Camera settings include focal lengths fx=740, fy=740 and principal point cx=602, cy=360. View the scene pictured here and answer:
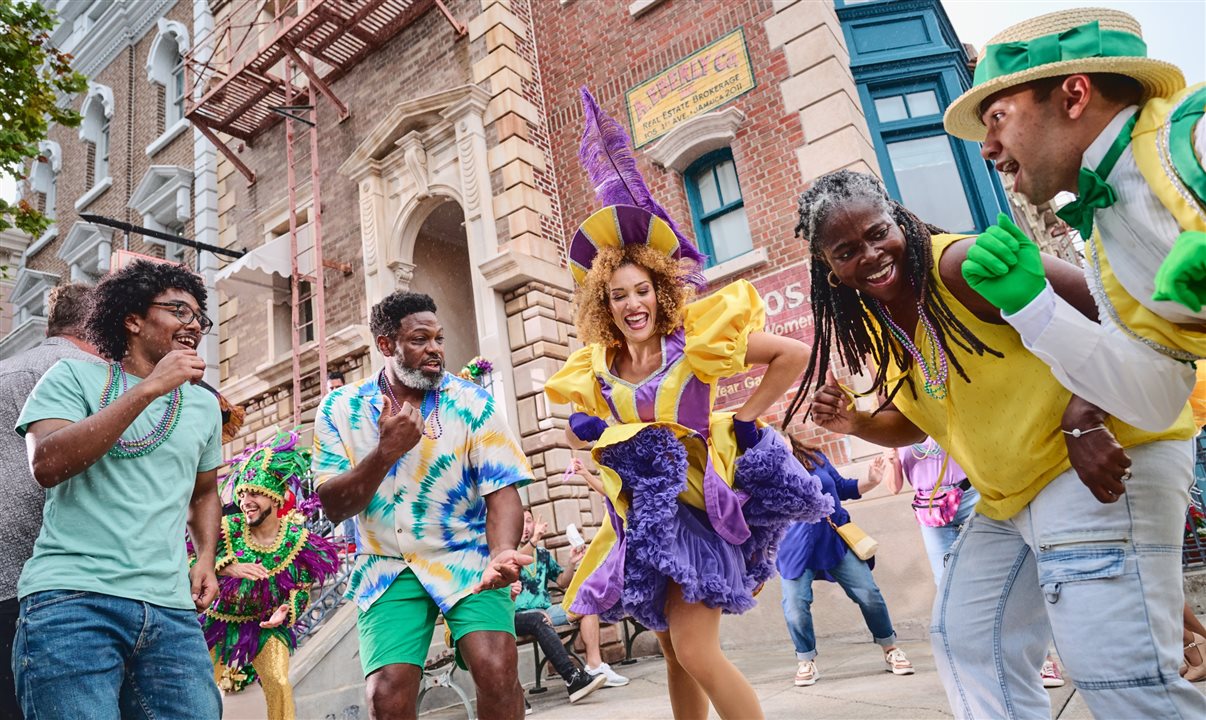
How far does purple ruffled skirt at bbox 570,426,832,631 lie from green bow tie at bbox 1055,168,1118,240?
1651 millimetres

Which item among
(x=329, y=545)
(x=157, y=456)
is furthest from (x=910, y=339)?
(x=329, y=545)

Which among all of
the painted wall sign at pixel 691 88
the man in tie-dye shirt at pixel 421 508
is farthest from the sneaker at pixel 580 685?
the painted wall sign at pixel 691 88

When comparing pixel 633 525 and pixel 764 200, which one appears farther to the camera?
pixel 764 200

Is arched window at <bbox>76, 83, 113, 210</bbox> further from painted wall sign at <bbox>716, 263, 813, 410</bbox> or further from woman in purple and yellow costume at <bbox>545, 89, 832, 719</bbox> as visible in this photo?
woman in purple and yellow costume at <bbox>545, 89, 832, 719</bbox>

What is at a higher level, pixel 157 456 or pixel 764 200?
pixel 764 200

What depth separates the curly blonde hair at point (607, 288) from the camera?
3271 millimetres

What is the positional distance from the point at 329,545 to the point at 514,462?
3154 mm

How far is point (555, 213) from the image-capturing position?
10.8 metres

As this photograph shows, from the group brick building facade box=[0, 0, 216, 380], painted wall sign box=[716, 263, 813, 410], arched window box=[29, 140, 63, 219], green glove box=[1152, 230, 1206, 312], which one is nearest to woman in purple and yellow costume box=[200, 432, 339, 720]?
painted wall sign box=[716, 263, 813, 410]

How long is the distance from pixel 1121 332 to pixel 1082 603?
60 cm

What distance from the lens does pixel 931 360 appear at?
2047 millimetres

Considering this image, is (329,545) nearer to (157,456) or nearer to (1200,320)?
(157,456)

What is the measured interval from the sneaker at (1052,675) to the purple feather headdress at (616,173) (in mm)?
3129

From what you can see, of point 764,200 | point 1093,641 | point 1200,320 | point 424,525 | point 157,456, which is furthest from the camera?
point 764,200
